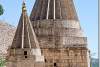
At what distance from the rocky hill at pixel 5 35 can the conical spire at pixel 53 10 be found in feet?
36.2

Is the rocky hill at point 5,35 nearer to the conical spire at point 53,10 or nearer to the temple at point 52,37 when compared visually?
the conical spire at point 53,10

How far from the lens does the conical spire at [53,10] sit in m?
25.2

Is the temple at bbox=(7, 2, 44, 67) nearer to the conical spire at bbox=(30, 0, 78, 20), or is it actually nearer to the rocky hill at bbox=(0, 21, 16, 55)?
the conical spire at bbox=(30, 0, 78, 20)

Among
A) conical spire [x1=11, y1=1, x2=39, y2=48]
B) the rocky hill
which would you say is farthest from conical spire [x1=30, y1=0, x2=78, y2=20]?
the rocky hill

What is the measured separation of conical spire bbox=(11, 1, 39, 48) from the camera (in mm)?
21938

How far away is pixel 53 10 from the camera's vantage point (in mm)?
25219

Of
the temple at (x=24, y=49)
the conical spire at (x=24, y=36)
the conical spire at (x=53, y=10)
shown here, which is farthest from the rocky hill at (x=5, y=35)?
the temple at (x=24, y=49)

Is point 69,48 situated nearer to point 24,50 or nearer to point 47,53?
point 47,53

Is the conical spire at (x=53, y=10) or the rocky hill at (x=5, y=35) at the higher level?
the conical spire at (x=53, y=10)

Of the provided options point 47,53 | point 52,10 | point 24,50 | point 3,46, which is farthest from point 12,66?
point 3,46

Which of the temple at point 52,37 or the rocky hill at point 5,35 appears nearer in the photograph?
the temple at point 52,37

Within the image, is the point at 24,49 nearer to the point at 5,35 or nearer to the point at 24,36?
the point at 24,36

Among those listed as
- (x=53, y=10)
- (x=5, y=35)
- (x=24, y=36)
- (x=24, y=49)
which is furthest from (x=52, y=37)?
(x=5, y=35)

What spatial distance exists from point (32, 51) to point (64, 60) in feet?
11.0
